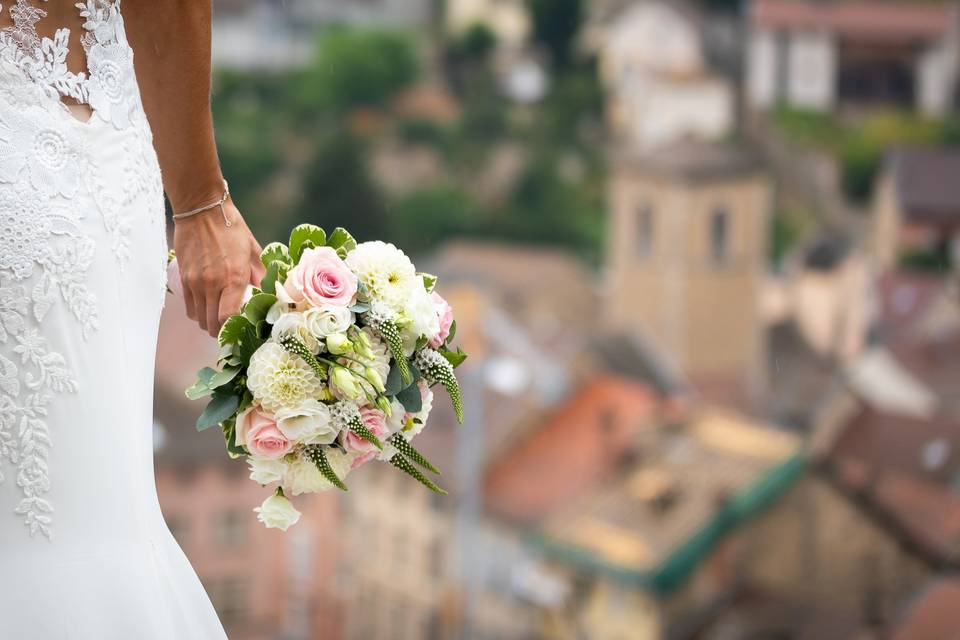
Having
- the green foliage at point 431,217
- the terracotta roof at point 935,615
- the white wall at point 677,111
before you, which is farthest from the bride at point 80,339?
the green foliage at point 431,217

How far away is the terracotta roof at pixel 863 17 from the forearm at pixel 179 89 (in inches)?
595

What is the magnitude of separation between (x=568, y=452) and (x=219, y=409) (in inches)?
577

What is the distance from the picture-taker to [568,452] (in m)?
15.8

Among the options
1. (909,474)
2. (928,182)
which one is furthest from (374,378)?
(928,182)

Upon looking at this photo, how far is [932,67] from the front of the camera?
1595cm

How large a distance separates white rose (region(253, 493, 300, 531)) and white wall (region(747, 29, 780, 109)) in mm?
15458

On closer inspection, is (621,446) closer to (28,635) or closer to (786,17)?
(786,17)

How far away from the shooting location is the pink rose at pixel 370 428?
124 centimetres

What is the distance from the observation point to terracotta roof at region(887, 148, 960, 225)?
50.3ft

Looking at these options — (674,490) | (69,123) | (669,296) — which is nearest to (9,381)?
(69,123)

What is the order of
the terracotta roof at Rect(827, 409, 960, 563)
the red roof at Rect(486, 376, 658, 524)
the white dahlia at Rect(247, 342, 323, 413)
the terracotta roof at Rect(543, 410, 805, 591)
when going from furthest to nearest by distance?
the red roof at Rect(486, 376, 658, 524), the terracotta roof at Rect(543, 410, 805, 591), the terracotta roof at Rect(827, 409, 960, 563), the white dahlia at Rect(247, 342, 323, 413)

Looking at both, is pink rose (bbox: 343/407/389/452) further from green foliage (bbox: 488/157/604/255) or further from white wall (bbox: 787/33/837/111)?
green foliage (bbox: 488/157/604/255)

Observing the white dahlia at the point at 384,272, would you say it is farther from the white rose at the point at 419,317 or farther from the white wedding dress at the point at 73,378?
the white wedding dress at the point at 73,378

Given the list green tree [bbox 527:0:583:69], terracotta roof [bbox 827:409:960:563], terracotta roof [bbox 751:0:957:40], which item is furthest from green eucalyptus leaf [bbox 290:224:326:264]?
green tree [bbox 527:0:583:69]
